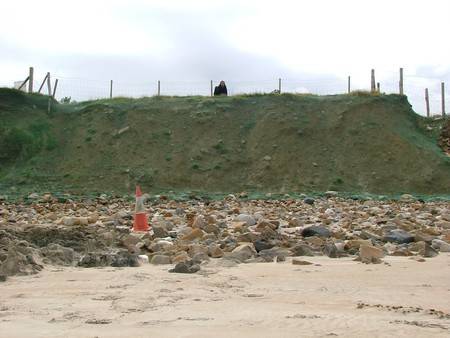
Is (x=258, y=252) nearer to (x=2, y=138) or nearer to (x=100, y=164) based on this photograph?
(x=100, y=164)

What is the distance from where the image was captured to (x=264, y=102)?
3064cm

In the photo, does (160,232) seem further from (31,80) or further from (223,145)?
(31,80)

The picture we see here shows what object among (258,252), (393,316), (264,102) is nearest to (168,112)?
(264,102)

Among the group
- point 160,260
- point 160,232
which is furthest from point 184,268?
point 160,232

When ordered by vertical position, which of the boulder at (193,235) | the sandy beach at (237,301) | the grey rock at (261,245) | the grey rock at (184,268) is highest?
the boulder at (193,235)

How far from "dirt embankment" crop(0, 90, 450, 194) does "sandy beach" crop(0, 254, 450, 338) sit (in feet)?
63.5

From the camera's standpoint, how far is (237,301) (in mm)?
4043

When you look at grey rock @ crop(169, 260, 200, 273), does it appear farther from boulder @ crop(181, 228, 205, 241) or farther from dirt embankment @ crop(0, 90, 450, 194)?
dirt embankment @ crop(0, 90, 450, 194)

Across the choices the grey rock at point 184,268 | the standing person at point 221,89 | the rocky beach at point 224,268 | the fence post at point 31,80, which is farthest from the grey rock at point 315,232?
the fence post at point 31,80

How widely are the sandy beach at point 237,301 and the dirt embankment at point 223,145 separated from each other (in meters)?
→ 19.3

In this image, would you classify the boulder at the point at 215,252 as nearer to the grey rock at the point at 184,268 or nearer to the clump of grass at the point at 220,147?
the grey rock at the point at 184,268

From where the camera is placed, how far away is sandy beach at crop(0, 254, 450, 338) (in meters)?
3.22

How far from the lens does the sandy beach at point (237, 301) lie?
322 centimetres

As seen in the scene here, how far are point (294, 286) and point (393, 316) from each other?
→ 120cm
